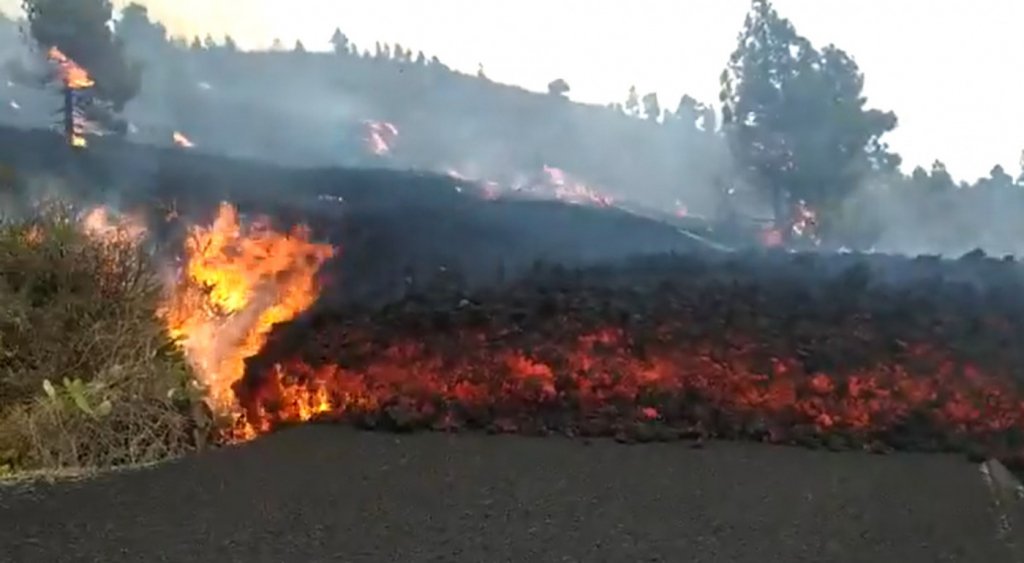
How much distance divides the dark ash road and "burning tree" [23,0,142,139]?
3.59 meters

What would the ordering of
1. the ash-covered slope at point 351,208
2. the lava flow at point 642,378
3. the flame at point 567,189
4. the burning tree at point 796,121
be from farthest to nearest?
the burning tree at point 796,121 → the flame at point 567,189 → the ash-covered slope at point 351,208 → the lava flow at point 642,378

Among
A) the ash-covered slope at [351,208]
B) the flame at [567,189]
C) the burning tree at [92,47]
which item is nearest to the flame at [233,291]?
the ash-covered slope at [351,208]

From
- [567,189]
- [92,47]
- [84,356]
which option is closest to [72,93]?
[92,47]

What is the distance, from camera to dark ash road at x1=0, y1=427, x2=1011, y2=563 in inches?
128

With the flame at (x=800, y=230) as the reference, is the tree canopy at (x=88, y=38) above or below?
above

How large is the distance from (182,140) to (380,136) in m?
1.42

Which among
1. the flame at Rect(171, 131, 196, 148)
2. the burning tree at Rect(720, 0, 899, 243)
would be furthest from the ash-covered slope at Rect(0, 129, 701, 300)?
the burning tree at Rect(720, 0, 899, 243)

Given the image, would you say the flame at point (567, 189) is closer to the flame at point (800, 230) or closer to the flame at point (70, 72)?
the flame at point (800, 230)

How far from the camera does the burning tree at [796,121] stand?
8109 millimetres

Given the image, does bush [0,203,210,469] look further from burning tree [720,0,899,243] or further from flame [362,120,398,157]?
burning tree [720,0,899,243]

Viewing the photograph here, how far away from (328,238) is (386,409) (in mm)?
2024

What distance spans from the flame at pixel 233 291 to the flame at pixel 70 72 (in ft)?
4.63

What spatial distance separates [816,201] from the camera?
26.8 ft

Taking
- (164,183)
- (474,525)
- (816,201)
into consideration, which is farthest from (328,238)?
(816,201)
